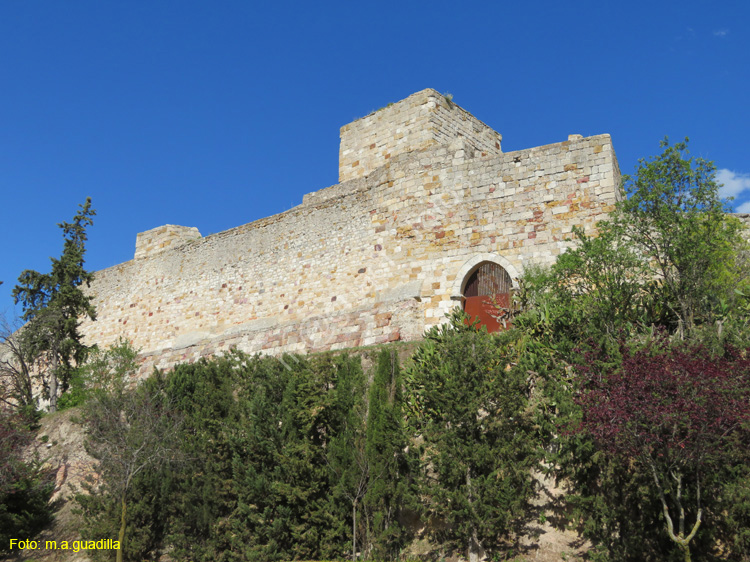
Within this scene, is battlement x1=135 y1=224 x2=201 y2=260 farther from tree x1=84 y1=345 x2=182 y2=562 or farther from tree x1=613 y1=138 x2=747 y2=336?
tree x1=613 y1=138 x2=747 y2=336

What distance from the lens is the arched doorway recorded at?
14.5 metres

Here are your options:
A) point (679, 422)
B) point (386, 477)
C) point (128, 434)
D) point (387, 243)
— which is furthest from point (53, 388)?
point (679, 422)

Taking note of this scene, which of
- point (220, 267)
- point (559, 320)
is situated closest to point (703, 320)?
point (559, 320)

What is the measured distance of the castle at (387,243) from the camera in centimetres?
1445

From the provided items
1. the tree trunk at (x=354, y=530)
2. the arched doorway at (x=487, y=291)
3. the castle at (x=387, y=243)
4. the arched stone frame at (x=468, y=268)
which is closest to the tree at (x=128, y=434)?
the castle at (x=387, y=243)

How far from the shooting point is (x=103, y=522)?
518 inches

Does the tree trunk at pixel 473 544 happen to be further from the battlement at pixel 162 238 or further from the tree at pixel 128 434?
the battlement at pixel 162 238

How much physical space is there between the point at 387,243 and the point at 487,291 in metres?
2.81

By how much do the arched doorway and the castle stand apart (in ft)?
0.10

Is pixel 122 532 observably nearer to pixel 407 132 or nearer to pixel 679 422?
pixel 679 422

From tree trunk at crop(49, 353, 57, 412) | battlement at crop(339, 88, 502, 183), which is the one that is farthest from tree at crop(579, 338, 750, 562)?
tree trunk at crop(49, 353, 57, 412)

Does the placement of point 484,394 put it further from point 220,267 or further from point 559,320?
point 220,267

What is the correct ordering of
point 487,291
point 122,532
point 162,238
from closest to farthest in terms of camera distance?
1. point 122,532
2. point 487,291
3. point 162,238

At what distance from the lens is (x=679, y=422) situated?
841cm
